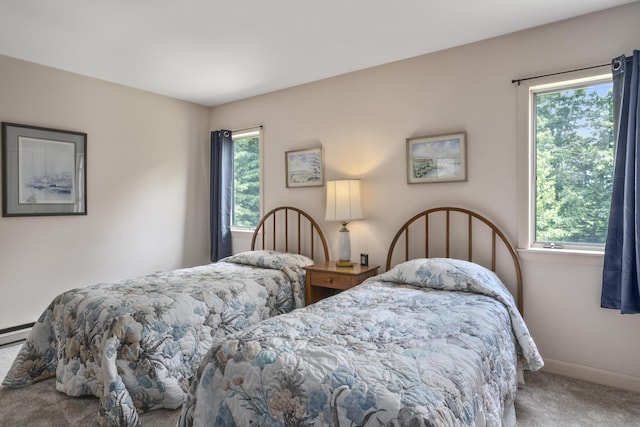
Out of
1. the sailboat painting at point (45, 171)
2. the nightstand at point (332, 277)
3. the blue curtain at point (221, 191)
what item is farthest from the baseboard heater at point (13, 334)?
the nightstand at point (332, 277)

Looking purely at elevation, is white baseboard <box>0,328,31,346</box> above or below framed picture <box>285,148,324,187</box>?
below

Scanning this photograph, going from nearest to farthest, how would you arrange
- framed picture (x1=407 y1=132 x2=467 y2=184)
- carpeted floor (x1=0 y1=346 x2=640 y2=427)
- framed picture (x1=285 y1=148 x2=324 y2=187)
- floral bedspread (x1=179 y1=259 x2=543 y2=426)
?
floral bedspread (x1=179 y1=259 x2=543 y2=426) → carpeted floor (x1=0 y1=346 x2=640 y2=427) → framed picture (x1=407 y1=132 x2=467 y2=184) → framed picture (x1=285 y1=148 x2=324 y2=187)

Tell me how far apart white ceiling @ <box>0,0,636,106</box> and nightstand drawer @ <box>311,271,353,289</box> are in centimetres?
182

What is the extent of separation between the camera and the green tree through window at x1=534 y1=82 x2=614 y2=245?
2582mm

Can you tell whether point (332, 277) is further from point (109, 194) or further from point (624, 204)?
point (109, 194)

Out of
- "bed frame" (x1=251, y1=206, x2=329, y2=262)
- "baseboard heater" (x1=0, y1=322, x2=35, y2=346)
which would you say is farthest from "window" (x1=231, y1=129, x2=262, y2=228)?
"baseboard heater" (x1=0, y1=322, x2=35, y2=346)

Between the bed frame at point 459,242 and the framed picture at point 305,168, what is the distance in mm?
1043

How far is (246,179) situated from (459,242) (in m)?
2.56

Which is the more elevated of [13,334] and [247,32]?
[247,32]

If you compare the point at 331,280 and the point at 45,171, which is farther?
the point at 45,171

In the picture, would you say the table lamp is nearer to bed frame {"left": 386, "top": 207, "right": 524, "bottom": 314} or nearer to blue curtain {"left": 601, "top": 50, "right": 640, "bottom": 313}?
bed frame {"left": 386, "top": 207, "right": 524, "bottom": 314}

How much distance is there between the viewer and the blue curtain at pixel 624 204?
230cm

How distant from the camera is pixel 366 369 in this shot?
1.36m

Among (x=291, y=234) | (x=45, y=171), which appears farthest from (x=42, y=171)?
(x=291, y=234)
